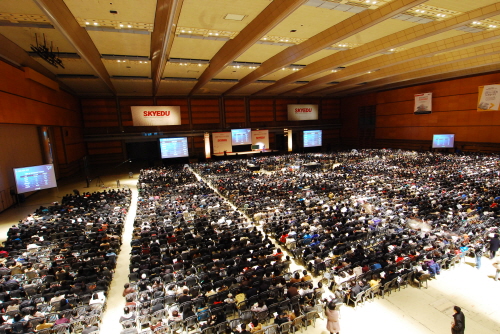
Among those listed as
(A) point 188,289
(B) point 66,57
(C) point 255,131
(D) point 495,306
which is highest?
(B) point 66,57

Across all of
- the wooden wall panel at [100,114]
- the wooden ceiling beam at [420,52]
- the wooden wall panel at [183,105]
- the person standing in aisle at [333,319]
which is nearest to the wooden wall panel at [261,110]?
the wooden wall panel at [183,105]

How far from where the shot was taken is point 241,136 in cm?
3562

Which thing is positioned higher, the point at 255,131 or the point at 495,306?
the point at 255,131

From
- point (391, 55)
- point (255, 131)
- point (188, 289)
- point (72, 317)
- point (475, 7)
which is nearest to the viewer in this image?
point (72, 317)

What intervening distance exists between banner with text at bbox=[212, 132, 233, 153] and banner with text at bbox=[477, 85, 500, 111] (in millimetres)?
28147

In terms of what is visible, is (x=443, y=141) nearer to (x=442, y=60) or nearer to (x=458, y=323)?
(x=442, y=60)

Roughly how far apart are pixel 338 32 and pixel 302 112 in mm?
24430

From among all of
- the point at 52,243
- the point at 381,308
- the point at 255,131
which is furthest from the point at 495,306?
the point at 255,131

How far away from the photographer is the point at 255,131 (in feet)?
119

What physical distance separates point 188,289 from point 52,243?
642cm

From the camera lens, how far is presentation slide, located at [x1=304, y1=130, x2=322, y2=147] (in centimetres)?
3947

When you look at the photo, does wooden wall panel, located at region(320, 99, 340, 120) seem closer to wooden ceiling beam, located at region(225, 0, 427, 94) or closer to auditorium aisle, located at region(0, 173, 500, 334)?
wooden ceiling beam, located at region(225, 0, 427, 94)

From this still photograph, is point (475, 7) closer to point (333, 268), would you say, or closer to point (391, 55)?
point (391, 55)

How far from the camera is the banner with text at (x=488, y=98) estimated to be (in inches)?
1000
